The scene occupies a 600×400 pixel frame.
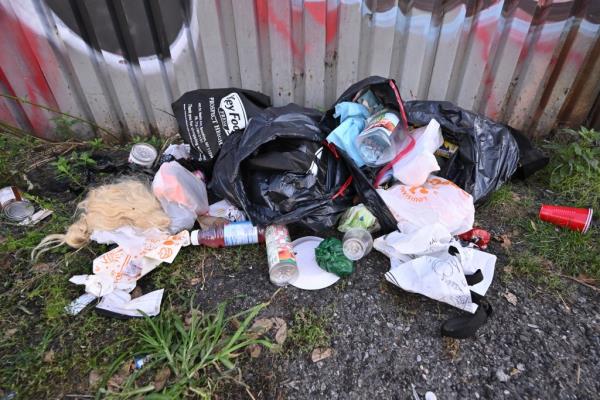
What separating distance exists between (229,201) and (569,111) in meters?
2.52

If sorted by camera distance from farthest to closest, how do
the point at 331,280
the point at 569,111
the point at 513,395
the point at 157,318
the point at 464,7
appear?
the point at 569,111 < the point at 464,7 < the point at 331,280 < the point at 157,318 < the point at 513,395

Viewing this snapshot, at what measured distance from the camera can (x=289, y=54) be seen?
2400mm

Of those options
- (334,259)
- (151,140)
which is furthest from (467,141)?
(151,140)

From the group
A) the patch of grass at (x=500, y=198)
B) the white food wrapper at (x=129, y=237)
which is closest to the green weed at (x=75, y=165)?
the white food wrapper at (x=129, y=237)

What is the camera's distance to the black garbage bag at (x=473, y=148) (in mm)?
2043

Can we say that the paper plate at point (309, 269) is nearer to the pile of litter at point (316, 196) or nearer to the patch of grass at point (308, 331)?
the pile of litter at point (316, 196)

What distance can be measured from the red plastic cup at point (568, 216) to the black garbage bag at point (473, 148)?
299 millimetres

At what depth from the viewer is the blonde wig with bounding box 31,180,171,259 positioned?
77.3 inches

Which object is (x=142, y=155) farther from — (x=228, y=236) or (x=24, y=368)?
(x=24, y=368)

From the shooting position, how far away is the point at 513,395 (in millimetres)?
1420

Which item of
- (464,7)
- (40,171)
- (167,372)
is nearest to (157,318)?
(167,372)

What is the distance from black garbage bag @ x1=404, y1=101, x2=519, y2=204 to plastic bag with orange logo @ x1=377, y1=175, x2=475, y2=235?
15 centimetres

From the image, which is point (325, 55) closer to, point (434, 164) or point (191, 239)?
point (434, 164)

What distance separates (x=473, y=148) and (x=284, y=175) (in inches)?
41.5
